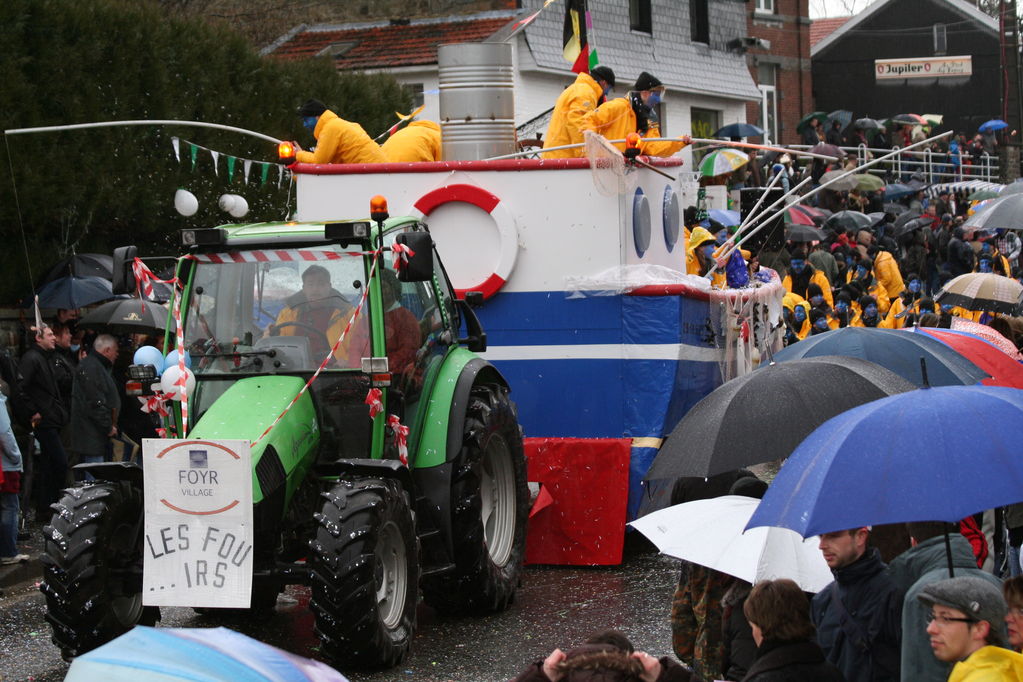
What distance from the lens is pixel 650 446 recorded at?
1066 cm

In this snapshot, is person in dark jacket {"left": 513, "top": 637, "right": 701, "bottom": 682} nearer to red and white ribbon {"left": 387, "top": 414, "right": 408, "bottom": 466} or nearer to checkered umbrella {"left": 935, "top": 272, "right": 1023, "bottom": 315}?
red and white ribbon {"left": 387, "top": 414, "right": 408, "bottom": 466}

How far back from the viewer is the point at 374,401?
8.24 meters

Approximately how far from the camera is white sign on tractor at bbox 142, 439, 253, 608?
24.5 ft

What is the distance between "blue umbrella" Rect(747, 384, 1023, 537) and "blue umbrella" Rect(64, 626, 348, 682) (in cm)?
241

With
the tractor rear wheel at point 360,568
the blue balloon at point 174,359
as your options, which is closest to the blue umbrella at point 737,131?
the blue balloon at point 174,359

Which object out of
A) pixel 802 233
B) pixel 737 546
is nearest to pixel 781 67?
pixel 802 233

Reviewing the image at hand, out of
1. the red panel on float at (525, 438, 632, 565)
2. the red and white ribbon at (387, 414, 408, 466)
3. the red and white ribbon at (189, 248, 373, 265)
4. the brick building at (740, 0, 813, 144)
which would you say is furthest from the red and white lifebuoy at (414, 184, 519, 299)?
the brick building at (740, 0, 813, 144)

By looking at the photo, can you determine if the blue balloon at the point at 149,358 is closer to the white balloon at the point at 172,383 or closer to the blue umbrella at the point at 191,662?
the white balloon at the point at 172,383

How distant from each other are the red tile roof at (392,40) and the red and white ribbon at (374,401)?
57.4 ft

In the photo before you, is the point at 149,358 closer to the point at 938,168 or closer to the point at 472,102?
the point at 472,102

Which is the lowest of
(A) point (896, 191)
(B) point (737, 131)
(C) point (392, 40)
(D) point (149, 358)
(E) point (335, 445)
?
(E) point (335, 445)

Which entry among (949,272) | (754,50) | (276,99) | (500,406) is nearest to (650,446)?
(500,406)

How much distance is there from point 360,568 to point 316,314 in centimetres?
170

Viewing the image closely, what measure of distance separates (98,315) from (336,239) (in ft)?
18.5
